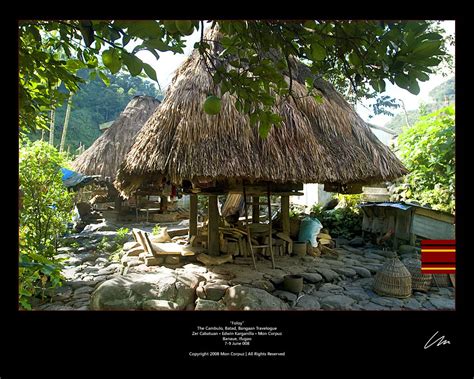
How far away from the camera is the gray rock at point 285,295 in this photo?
7.77ft

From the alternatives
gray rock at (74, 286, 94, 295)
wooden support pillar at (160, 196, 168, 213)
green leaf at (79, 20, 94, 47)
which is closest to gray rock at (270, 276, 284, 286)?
gray rock at (74, 286, 94, 295)

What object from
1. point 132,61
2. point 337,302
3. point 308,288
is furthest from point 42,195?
point 337,302

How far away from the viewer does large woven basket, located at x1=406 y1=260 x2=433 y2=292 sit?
2252 mm

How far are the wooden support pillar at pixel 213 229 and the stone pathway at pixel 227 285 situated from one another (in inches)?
9.1

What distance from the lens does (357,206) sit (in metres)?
4.59

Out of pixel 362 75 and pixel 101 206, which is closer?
pixel 362 75

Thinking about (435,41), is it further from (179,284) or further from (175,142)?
(175,142)

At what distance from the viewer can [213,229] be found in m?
3.23

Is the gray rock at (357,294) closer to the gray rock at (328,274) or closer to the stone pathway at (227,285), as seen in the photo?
the stone pathway at (227,285)

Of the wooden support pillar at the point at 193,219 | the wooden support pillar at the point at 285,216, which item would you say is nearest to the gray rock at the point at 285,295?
the wooden support pillar at the point at 285,216

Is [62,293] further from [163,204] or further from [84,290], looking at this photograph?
[163,204]
